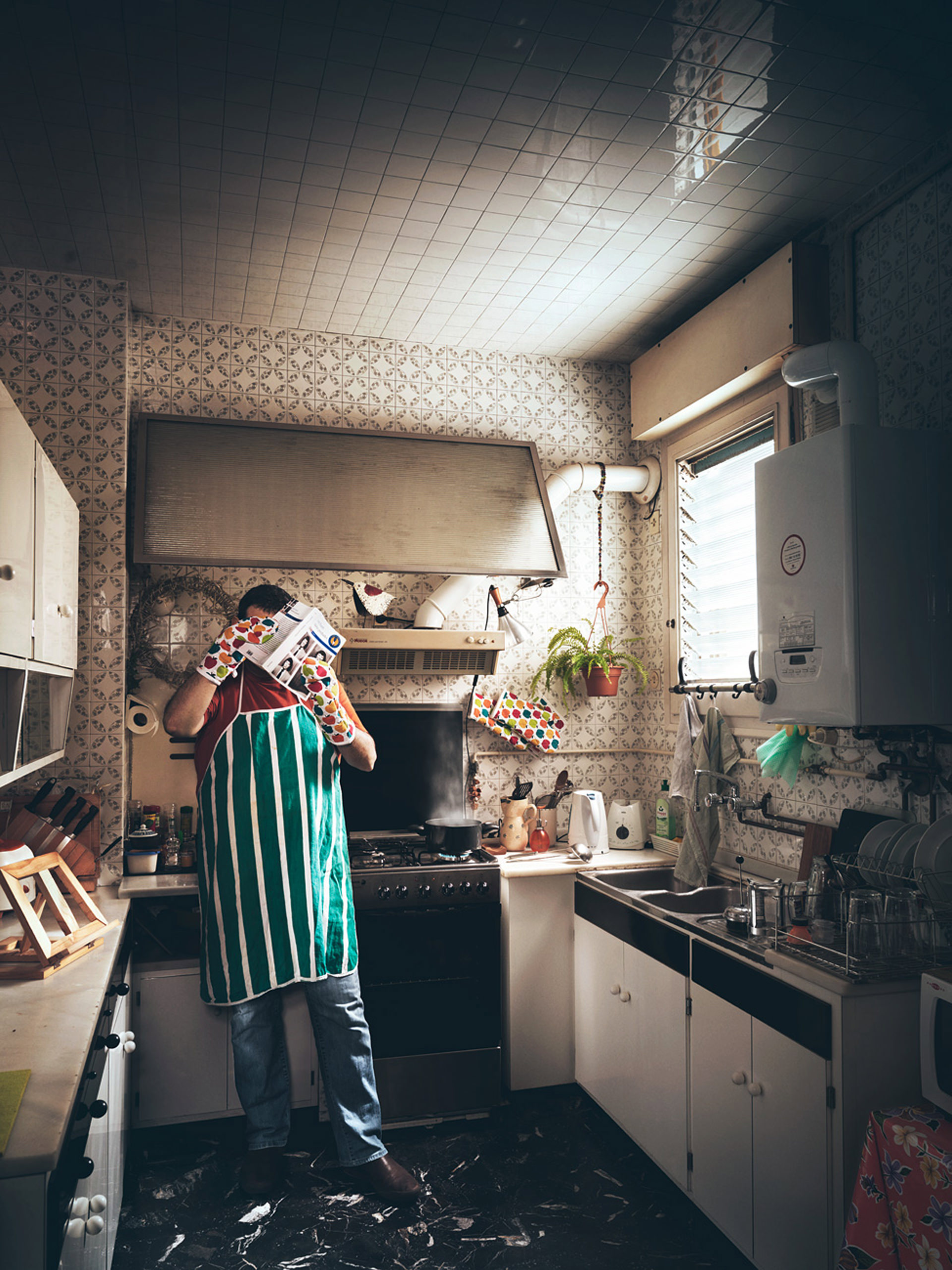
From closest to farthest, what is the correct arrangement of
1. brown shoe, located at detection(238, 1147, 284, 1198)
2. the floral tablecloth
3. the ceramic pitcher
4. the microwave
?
the floral tablecloth → the microwave → brown shoe, located at detection(238, 1147, 284, 1198) → the ceramic pitcher

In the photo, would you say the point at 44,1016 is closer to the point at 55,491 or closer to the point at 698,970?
the point at 55,491

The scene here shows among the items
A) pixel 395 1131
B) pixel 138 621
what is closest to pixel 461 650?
pixel 138 621

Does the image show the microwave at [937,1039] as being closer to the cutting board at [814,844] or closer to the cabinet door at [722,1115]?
the cabinet door at [722,1115]

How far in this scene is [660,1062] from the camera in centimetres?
261

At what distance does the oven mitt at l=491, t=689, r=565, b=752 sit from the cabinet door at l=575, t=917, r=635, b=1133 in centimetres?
76

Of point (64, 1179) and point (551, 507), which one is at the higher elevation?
point (551, 507)

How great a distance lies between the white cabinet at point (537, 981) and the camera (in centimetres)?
315

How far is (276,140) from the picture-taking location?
7.43ft

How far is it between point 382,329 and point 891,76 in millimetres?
2016

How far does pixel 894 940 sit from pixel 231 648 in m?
1.96

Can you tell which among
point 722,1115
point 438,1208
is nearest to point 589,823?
point 722,1115

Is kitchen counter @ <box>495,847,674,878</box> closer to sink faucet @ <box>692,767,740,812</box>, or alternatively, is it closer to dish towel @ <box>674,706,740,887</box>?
dish towel @ <box>674,706,740,887</box>

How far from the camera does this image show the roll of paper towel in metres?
3.22

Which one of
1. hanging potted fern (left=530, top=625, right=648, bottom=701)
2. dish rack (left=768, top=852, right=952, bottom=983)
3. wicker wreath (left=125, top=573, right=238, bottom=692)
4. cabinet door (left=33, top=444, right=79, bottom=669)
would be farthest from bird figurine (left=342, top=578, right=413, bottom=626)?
dish rack (left=768, top=852, right=952, bottom=983)
